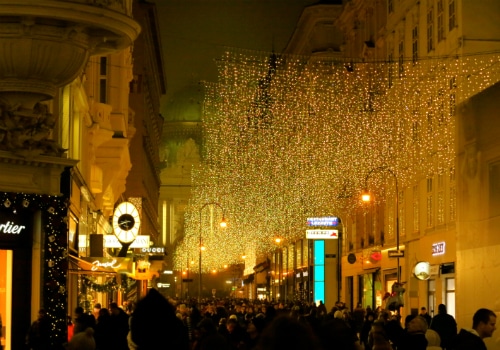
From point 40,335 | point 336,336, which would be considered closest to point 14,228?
point 40,335

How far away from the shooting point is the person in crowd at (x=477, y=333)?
10.7 m

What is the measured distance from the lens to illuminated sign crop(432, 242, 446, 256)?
4319cm

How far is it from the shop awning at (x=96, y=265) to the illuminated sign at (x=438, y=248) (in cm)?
1222

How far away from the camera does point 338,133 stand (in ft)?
172

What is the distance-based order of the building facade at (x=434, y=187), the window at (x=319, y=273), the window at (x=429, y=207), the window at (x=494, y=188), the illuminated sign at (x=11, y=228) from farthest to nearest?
1. the window at (x=319, y=273)
2. the window at (x=429, y=207)
3. the building facade at (x=434, y=187)
4. the window at (x=494, y=188)
5. the illuminated sign at (x=11, y=228)

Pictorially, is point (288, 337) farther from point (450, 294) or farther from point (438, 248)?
point (438, 248)

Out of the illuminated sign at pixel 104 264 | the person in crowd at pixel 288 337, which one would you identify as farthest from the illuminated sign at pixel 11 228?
the person in crowd at pixel 288 337

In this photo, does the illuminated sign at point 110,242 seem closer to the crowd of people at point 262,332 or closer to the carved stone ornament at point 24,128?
the carved stone ornament at point 24,128

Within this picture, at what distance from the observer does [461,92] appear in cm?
4009

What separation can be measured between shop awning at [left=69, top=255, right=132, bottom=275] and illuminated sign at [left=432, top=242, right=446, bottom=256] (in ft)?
40.1

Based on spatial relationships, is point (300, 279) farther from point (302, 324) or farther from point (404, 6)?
point (302, 324)

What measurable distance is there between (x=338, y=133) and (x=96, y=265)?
24884 millimetres

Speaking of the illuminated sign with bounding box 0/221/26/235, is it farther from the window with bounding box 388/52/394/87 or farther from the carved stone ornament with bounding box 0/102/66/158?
the window with bounding box 388/52/394/87

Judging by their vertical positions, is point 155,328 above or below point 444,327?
above
